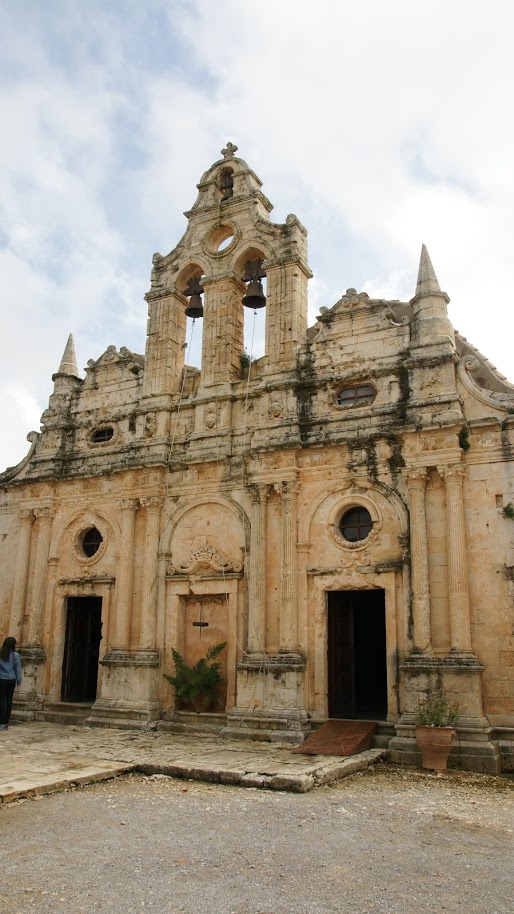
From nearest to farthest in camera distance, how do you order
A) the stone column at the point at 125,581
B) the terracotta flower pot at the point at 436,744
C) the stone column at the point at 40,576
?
the terracotta flower pot at the point at 436,744 < the stone column at the point at 125,581 < the stone column at the point at 40,576

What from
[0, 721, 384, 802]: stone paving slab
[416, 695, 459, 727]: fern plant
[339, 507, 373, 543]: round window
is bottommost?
[0, 721, 384, 802]: stone paving slab

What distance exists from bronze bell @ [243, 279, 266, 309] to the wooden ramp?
29.8 ft

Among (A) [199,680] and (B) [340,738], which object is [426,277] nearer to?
(B) [340,738]

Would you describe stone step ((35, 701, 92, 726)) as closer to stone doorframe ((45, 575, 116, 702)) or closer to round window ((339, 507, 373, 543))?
stone doorframe ((45, 575, 116, 702))

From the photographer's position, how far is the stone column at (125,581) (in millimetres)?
15547

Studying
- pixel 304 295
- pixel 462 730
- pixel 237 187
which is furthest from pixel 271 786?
pixel 237 187

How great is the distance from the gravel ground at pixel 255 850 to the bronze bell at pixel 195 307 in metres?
11.0

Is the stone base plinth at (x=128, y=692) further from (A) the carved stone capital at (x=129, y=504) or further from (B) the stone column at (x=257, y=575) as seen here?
(A) the carved stone capital at (x=129, y=504)

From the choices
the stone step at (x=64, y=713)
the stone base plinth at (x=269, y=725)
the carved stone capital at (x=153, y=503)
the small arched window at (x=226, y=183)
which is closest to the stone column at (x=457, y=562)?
the stone base plinth at (x=269, y=725)

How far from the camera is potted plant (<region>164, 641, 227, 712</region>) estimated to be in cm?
1432

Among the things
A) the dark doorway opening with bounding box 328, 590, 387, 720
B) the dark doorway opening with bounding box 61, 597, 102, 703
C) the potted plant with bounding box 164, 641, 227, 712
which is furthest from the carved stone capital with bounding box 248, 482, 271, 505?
the dark doorway opening with bounding box 61, 597, 102, 703

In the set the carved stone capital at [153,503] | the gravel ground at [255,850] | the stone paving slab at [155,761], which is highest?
the carved stone capital at [153,503]

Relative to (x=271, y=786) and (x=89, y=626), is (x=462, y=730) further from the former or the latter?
(x=89, y=626)

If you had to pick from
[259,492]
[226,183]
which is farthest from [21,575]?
[226,183]
